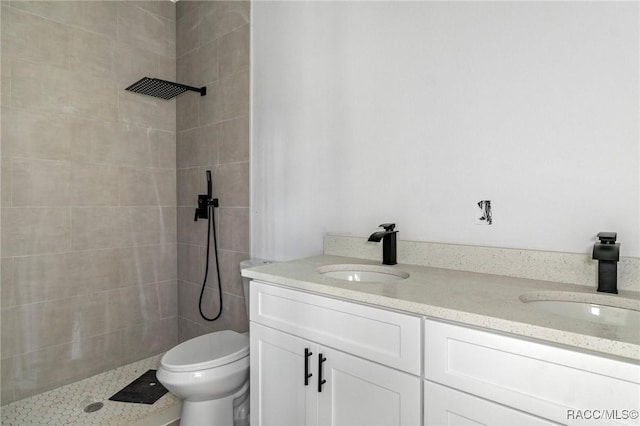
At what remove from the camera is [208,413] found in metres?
1.63

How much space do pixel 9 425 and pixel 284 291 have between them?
179cm

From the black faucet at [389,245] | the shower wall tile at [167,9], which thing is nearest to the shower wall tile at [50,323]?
the black faucet at [389,245]

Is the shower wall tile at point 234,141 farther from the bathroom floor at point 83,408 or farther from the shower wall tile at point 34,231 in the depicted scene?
the bathroom floor at point 83,408

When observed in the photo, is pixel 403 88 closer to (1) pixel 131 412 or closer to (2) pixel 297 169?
(2) pixel 297 169

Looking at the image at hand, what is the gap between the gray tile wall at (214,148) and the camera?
224 centimetres

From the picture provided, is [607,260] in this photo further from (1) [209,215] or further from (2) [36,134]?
(2) [36,134]

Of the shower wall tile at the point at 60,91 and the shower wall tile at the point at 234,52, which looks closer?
the shower wall tile at the point at 60,91

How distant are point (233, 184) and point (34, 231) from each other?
3.89 ft

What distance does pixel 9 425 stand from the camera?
1.84 meters

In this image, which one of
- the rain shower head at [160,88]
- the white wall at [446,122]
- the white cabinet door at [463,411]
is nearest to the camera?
the white cabinet door at [463,411]

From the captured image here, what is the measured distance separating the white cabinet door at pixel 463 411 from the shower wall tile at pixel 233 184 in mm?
1582

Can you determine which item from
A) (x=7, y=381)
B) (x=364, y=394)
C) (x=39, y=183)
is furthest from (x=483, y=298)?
(x=7, y=381)

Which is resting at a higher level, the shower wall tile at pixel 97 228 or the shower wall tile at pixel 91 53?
the shower wall tile at pixel 91 53

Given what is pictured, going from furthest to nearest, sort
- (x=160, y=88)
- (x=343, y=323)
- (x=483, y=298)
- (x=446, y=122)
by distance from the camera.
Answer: (x=160, y=88) < (x=446, y=122) < (x=343, y=323) < (x=483, y=298)
